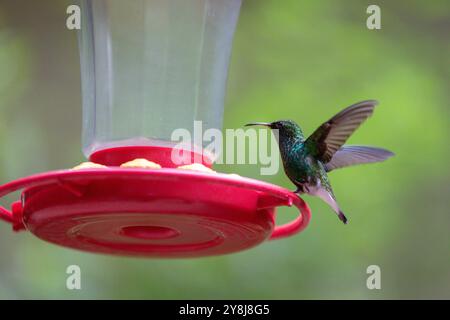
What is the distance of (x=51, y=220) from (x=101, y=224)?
0.19 meters

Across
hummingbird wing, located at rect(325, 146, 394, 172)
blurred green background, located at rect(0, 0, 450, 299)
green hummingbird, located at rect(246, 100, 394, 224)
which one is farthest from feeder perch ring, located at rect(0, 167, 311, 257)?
blurred green background, located at rect(0, 0, 450, 299)

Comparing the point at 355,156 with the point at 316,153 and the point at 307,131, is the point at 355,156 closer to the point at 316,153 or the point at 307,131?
the point at 316,153

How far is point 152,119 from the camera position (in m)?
3.37

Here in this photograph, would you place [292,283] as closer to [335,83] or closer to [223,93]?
[335,83]

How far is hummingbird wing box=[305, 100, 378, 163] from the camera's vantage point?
3.27 metres

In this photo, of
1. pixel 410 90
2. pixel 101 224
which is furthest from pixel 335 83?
pixel 101 224

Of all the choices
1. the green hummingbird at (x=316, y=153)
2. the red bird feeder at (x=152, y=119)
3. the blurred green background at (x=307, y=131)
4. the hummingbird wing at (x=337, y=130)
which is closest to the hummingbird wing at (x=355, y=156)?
the green hummingbird at (x=316, y=153)

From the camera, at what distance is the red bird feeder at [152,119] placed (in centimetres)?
295

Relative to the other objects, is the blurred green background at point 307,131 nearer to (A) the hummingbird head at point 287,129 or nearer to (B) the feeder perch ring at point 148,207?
(A) the hummingbird head at point 287,129

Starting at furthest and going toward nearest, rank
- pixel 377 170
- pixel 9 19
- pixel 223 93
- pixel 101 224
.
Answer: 1. pixel 9 19
2. pixel 377 170
3. pixel 223 93
4. pixel 101 224

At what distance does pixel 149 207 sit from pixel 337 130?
1.03 metres

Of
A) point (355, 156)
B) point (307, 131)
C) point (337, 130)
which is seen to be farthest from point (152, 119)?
point (307, 131)

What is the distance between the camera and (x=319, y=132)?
3.56 metres

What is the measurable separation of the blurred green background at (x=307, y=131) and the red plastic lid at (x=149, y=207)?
2.34 metres
